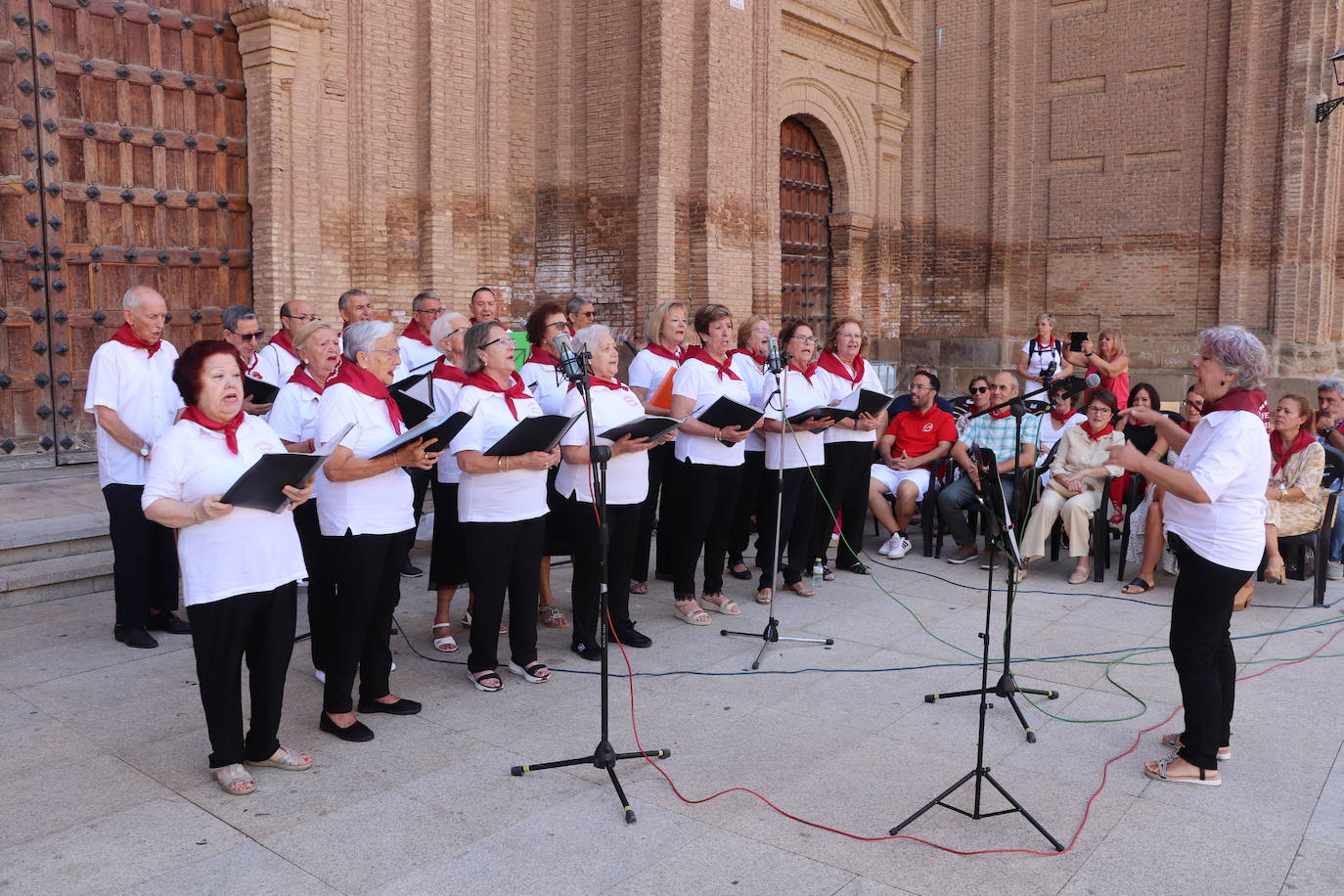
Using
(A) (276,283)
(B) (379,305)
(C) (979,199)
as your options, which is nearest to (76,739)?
(A) (276,283)

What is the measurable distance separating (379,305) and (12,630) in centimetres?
583

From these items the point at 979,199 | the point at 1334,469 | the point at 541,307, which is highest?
the point at 979,199

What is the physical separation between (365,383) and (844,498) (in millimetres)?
4352

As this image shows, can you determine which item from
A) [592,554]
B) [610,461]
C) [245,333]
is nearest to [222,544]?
[592,554]

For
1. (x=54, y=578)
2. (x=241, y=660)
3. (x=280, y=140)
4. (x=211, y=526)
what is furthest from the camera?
(x=280, y=140)

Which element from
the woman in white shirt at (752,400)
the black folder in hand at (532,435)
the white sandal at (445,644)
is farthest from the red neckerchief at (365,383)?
the woman in white shirt at (752,400)

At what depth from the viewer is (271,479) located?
3.96 metres

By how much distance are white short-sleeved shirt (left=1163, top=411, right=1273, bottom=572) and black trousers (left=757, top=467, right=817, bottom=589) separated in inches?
120

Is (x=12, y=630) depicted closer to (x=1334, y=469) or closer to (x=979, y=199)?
(x=1334, y=469)

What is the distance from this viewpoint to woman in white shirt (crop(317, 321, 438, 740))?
4.62 meters

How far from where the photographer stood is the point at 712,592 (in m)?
7.08

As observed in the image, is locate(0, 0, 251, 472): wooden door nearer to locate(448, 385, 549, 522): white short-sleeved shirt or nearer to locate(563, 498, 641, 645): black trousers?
locate(563, 498, 641, 645): black trousers

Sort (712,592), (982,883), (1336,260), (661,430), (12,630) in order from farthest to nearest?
1. (1336,260)
2. (712,592)
3. (12,630)
4. (661,430)
5. (982,883)

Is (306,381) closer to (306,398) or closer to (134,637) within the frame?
(306,398)
